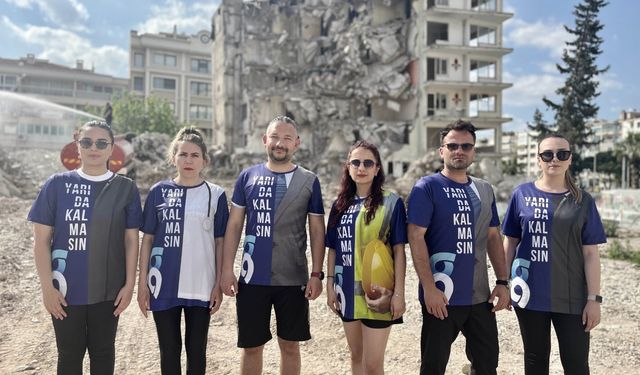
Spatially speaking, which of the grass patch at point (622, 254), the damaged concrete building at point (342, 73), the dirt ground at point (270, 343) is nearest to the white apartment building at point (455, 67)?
the damaged concrete building at point (342, 73)

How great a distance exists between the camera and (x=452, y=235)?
399cm

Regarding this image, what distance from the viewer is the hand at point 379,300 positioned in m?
3.90

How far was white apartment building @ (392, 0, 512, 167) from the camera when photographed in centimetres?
4306

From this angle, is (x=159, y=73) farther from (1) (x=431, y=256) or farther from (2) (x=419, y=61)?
(1) (x=431, y=256)

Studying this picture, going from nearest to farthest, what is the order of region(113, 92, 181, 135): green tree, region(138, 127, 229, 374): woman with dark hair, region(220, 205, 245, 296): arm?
region(138, 127, 229, 374): woman with dark hair < region(220, 205, 245, 296): arm < region(113, 92, 181, 135): green tree

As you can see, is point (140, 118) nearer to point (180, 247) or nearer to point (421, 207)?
point (180, 247)

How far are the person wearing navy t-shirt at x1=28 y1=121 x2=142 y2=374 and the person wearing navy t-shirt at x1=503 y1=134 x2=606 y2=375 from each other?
3.61 m

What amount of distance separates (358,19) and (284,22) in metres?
9.84

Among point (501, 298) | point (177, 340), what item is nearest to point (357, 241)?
point (501, 298)

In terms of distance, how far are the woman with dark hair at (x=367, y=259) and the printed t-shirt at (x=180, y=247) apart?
1161 mm

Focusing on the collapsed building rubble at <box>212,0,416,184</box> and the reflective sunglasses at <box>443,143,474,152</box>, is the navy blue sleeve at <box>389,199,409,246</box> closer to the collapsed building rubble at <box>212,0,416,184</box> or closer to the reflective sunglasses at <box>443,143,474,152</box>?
the reflective sunglasses at <box>443,143,474,152</box>

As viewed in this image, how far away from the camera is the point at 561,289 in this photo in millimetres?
3990

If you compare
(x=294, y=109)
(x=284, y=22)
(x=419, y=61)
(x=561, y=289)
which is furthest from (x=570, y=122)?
(x=561, y=289)

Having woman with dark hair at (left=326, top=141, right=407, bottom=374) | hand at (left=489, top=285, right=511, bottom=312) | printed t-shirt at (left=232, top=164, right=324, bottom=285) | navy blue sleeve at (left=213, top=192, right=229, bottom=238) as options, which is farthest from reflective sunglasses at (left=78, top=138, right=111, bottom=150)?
hand at (left=489, top=285, right=511, bottom=312)
